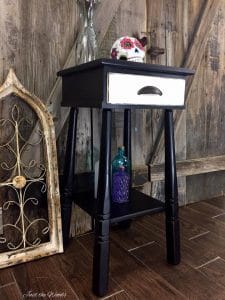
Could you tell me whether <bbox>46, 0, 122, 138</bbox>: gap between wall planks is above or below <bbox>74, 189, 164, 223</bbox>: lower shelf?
above

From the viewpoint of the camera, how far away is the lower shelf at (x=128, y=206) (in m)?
1.04

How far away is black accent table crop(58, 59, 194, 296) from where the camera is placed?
926mm

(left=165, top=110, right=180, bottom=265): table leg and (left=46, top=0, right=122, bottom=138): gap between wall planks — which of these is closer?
(left=165, top=110, right=180, bottom=265): table leg

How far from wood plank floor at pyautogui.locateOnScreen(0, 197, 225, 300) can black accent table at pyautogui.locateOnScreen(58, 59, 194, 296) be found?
0.08 metres

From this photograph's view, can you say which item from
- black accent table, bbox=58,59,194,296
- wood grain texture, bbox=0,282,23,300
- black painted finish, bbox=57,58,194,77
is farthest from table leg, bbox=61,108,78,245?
wood grain texture, bbox=0,282,23,300

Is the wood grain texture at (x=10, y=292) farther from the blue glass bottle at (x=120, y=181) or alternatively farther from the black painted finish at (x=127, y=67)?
the black painted finish at (x=127, y=67)

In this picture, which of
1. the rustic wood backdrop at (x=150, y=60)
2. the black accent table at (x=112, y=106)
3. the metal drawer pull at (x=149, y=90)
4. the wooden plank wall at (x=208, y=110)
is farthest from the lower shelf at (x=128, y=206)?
the wooden plank wall at (x=208, y=110)

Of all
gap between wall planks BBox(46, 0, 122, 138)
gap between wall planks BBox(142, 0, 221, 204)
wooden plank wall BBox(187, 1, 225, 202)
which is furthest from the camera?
wooden plank wall BBox(187, 1, 225, 202)

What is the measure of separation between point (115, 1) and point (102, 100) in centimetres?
75

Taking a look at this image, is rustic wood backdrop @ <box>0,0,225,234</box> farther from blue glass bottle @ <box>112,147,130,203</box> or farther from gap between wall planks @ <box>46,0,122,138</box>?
blue glass bottle @ <box>112,147,130,203</box>

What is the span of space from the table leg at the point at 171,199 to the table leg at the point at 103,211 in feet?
0.99

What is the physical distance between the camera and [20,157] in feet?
4.02

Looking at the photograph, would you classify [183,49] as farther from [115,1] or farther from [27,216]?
[27,216]

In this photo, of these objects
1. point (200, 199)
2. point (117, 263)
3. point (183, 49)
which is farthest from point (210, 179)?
point (117, 263)
